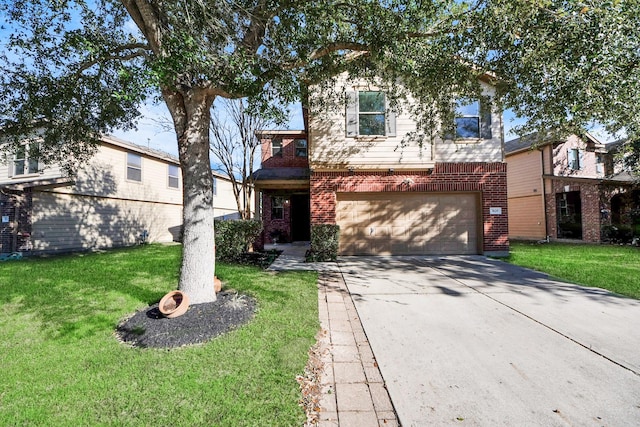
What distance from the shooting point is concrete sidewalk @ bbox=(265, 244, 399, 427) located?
222 centimetres

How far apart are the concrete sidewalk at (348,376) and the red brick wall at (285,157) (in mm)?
11285

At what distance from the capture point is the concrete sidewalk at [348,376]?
7.28 ft

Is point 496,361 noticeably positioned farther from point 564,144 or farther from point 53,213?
point 564,144

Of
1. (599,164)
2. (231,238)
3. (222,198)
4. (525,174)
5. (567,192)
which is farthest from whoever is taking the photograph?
(222,198)

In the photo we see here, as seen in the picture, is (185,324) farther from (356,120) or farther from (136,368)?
(356,120)

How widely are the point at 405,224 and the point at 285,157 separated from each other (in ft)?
27.3

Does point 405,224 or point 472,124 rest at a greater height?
point 472,124

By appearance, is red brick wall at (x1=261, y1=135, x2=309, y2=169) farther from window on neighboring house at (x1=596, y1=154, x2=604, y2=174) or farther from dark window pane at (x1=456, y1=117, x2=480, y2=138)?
window on neighboring house at (x1=596, y1=154, x2=604, y2=174)

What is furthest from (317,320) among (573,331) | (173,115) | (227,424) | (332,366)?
(173,115)

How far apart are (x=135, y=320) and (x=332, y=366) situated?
9.48 feet

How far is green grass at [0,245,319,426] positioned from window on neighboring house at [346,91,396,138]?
246 inches

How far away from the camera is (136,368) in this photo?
2809mm

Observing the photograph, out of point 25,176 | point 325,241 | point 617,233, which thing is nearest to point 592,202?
point 617,233

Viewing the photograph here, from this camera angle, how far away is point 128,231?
14734mm
